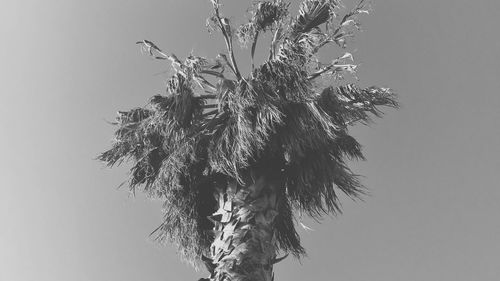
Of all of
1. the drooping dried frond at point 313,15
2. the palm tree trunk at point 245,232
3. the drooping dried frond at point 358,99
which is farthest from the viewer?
the drooping dried frond at point 313,15

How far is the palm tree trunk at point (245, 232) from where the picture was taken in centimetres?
648

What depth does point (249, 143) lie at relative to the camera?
752 centimetres

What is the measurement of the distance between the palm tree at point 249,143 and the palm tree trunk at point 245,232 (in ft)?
0.05

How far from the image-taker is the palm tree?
24.7 ft

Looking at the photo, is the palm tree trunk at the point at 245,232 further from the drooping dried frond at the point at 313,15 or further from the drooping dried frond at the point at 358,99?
the drooping dried frond at the point at 313,15

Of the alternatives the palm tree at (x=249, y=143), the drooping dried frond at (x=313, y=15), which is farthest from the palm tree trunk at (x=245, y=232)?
the drooping dried frond at (x=313, y=15)

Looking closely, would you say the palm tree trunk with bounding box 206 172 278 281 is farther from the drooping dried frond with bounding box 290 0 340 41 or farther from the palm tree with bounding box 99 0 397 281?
the drooping dried frond with bounding box 290 0 340 41

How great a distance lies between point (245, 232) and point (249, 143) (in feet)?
3.83

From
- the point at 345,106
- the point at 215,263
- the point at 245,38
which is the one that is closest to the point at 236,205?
the point at 215,263

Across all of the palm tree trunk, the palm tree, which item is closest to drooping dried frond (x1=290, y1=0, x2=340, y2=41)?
the palm tree

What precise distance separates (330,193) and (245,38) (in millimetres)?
2715

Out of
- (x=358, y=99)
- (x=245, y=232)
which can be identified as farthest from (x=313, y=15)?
(x=245, y=232)

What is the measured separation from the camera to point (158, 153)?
8.42m

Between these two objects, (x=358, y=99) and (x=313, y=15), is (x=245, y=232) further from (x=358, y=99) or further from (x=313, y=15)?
(x=313, y=15)
